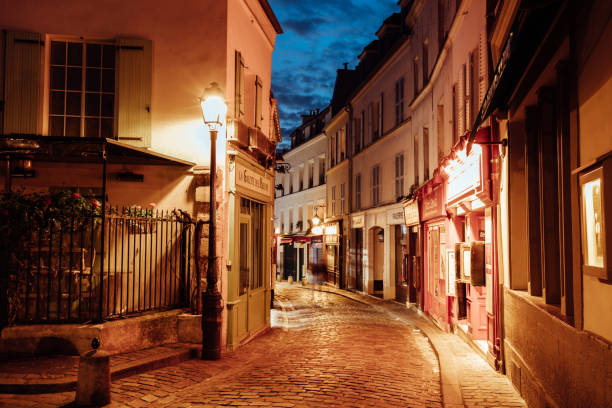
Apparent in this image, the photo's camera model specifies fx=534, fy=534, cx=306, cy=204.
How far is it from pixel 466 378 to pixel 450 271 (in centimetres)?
403

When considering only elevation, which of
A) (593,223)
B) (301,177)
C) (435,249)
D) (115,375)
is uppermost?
(301,177)

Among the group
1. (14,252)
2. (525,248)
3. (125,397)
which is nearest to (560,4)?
(525,248)

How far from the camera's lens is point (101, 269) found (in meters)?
7.79

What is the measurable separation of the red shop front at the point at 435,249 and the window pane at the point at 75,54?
26.2ft

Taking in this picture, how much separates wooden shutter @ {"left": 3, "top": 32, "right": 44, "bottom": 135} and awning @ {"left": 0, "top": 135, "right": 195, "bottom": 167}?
2.43 ft

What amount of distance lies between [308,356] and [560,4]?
6.69 meters

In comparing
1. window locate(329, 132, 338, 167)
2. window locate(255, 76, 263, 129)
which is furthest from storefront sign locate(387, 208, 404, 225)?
window locate(329, 132, 338, 167)

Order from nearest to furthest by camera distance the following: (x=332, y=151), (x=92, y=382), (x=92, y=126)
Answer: (x=92, y=382) → (x=92, y=126) → (x=332, y=151)

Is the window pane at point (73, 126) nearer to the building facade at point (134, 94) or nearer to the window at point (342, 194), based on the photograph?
the building facade at point (134, 94)

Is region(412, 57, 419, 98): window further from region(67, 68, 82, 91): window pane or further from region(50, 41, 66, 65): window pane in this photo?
region(50, 41, 66, 65): window pane

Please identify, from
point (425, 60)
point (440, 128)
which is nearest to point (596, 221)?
point (440, 128)

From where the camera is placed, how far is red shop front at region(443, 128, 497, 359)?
333 inches

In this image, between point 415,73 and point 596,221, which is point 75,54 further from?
point 415,73

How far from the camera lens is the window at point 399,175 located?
1883 centimetres
